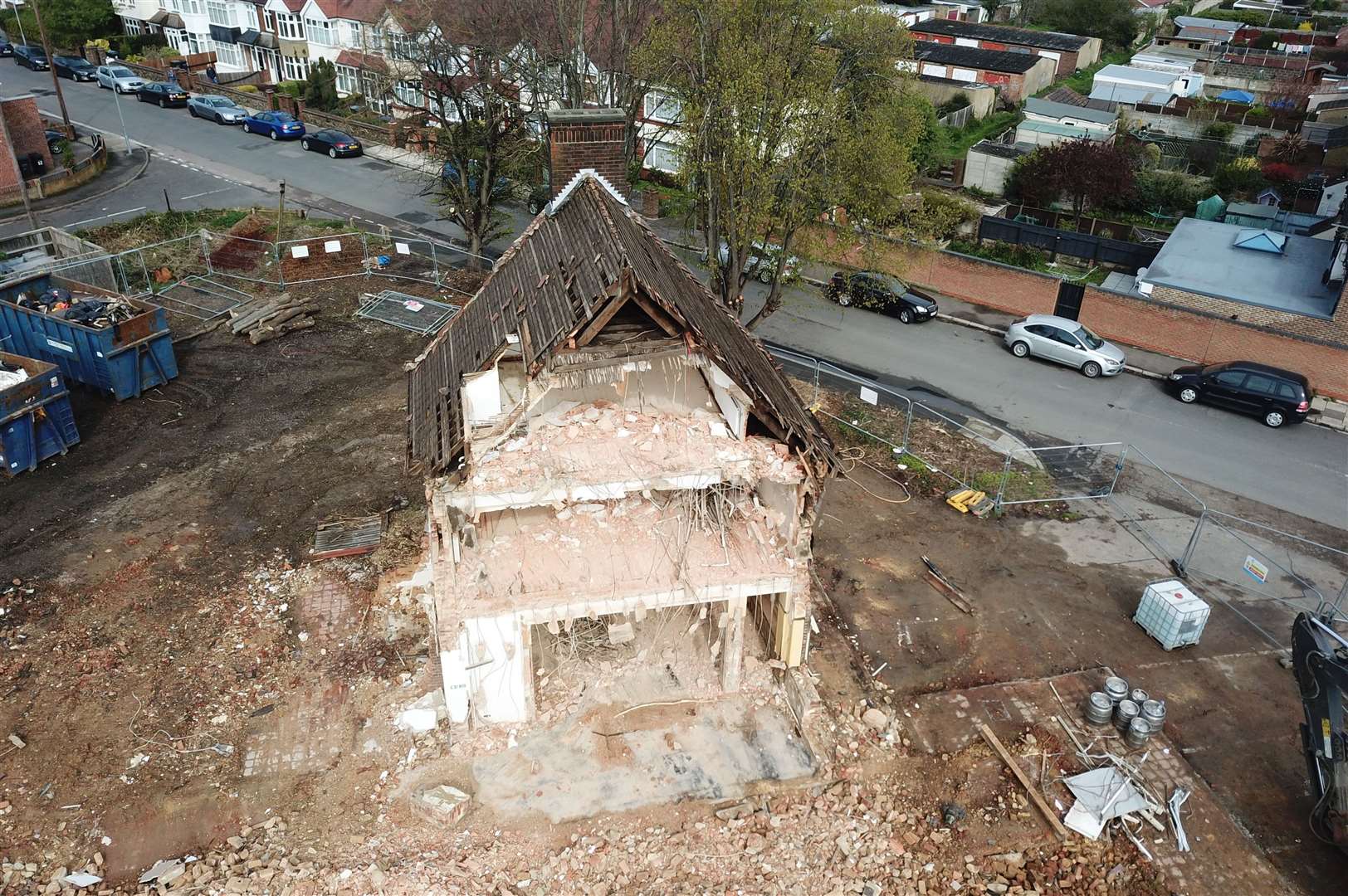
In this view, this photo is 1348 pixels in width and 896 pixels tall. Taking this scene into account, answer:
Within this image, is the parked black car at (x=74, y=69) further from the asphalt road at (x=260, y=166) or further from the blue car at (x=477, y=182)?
the blue car at (x=477, y=182)

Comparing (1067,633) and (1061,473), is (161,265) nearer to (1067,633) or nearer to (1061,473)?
(1061,473)

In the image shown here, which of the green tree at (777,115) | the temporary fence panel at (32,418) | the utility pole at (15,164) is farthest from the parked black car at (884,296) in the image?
the utility pole at (15,164)

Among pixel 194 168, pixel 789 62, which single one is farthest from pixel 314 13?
pixel 789 62

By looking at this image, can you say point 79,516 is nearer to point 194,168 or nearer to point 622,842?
point 622,842

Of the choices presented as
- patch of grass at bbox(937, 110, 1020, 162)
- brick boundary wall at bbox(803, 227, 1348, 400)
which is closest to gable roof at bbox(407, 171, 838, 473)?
brick boundary wall at bbox(803, 227, 1348, 400)

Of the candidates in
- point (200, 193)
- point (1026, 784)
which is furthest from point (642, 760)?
point (200, 193)

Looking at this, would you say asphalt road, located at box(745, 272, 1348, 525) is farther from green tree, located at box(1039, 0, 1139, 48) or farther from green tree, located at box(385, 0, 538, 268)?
green tree, located at box(1039, 0, 1139, 48)
